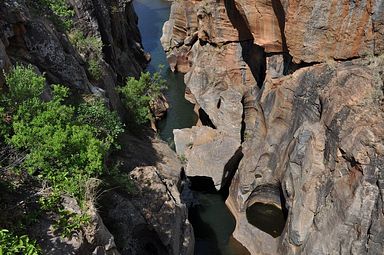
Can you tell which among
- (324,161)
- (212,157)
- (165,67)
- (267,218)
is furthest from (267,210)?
(165,67)

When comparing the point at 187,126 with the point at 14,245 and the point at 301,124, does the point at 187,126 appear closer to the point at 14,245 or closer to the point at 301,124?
the point at 301,124

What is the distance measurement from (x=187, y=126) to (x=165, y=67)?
11840mm

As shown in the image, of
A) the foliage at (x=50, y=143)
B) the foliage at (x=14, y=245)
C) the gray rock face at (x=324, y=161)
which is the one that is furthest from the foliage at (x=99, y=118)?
the gray rock face at (x=324, y=161)

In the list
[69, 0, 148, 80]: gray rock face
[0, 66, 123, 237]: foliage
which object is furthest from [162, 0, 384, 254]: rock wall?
[0, 66, 123, 237]: foliage

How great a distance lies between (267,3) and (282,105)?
16.9 feet

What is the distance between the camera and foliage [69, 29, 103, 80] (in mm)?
17797

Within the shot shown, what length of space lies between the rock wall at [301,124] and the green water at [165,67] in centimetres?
372

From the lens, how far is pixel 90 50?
61.6 ft

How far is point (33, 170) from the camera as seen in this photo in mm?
8422

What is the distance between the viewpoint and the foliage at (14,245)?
611 centimetres

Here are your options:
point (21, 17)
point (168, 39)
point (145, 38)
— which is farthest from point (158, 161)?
point (145, 38)

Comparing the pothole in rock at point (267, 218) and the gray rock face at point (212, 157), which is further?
the gray rock face at point (212, 157)

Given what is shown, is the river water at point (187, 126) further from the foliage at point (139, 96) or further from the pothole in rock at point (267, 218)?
the foliage at point (139, 96)

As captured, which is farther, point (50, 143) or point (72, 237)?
point (50, 143)
